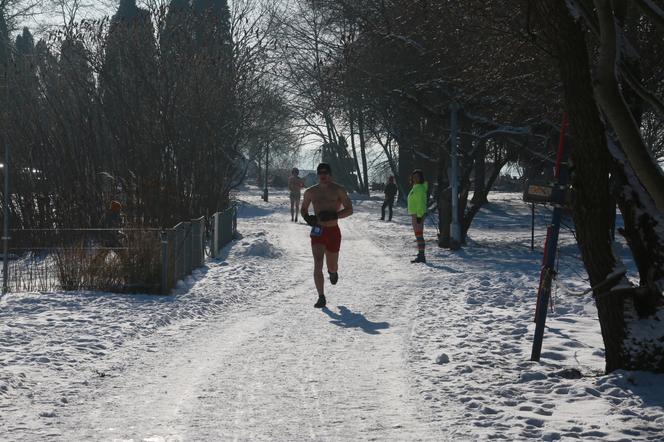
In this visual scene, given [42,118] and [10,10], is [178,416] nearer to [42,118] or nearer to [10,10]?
[42,118]

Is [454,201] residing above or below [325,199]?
below

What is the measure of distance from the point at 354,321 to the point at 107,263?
436cm

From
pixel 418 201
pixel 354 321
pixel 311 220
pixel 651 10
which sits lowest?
pixel 354 321

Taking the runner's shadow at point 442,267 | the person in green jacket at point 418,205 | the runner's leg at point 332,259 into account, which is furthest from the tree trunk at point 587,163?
the person in green jacket at point 418,205

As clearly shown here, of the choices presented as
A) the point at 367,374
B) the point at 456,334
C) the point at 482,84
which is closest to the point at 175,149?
the point at 482,84

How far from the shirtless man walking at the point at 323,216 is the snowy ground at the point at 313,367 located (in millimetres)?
578

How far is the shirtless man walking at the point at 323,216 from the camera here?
12.3 meters

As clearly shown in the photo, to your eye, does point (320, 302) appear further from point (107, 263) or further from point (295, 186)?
point (295, 186)

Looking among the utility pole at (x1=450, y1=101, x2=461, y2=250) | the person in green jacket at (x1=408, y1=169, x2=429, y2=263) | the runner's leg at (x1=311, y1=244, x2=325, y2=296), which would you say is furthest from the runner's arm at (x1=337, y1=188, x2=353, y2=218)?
the utility pole at (x1=450, y1=101, x2=461, y2=250)

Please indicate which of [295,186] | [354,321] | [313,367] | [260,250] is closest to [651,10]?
[313,367]

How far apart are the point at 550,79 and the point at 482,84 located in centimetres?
230

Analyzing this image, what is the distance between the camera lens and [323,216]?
12.4 metres

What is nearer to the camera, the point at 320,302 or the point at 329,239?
the point at 320,302

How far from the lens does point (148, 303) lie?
1234cm
